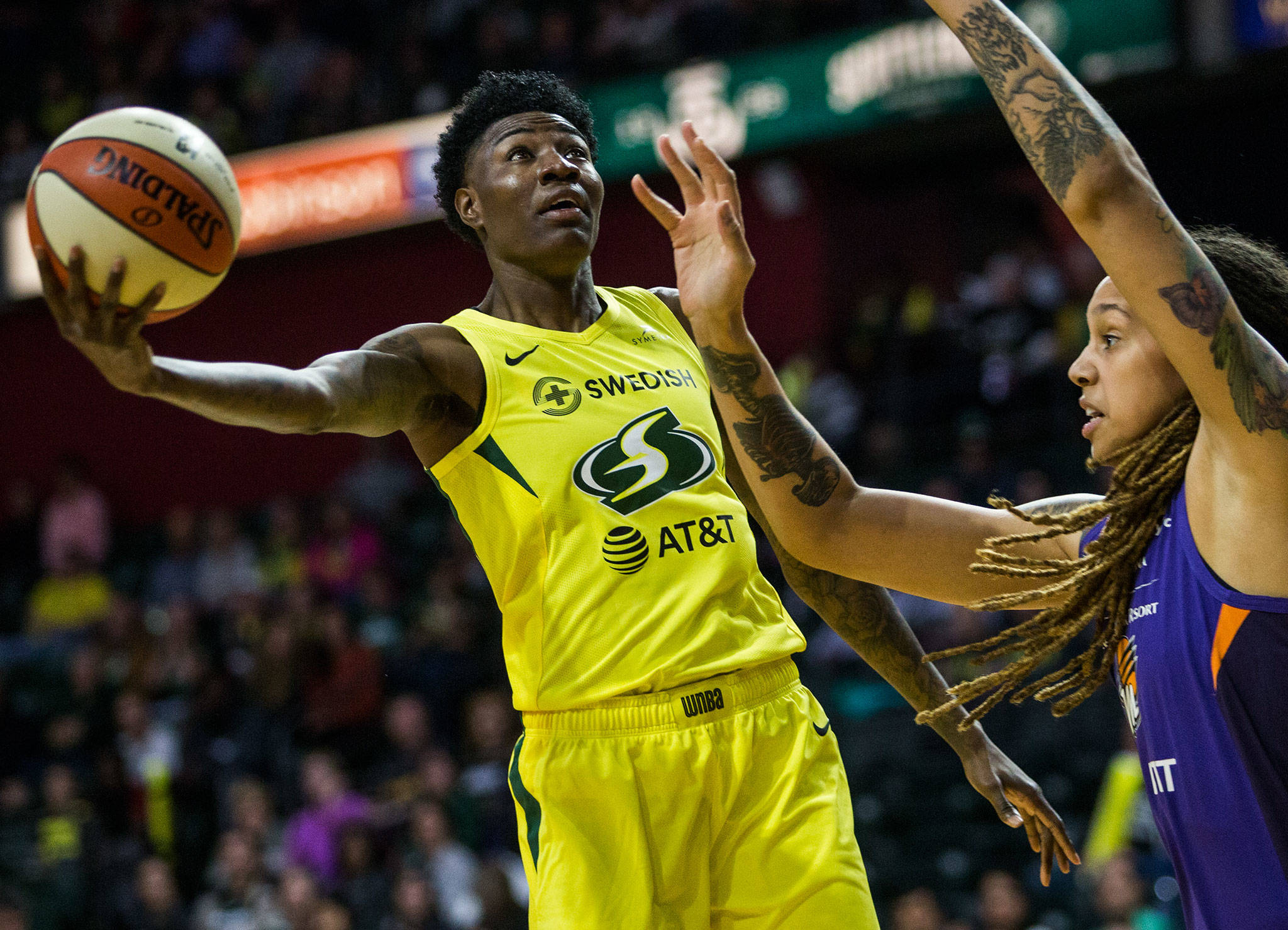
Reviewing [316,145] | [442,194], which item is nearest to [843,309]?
[316,145]

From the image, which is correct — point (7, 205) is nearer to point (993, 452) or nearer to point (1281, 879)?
point (993, 452)

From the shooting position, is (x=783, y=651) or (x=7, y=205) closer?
(x=783, y=651)

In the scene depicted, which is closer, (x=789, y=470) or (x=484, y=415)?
(x=789, y=470)

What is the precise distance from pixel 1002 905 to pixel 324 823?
4306mm

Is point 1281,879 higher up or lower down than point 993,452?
lower down

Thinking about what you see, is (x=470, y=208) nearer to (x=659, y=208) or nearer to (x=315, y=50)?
(x=659, y=208)

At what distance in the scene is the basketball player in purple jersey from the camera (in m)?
2.02

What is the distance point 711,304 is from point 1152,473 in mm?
753

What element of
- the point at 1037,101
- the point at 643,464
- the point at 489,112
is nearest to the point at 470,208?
the point at 489,112

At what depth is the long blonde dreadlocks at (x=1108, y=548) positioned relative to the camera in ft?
7.68

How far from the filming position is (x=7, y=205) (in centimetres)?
1362

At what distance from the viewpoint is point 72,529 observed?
43.9ft

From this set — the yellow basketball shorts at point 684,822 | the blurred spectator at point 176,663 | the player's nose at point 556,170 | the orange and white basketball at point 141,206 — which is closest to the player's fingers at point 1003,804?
the yellow basketball shorts at point 684,822

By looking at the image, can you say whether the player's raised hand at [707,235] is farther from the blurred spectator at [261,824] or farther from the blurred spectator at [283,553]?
the blurred spectator at [283,553]
